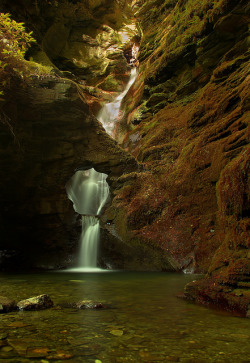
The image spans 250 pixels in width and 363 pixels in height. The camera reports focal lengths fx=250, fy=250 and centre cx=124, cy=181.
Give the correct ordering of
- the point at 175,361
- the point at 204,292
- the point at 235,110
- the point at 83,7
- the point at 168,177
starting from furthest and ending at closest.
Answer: the point at 83,7
the point at 168,177
the point at 235,110
the point at 204,292
the point at 175,361

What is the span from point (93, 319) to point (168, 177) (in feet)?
27.9

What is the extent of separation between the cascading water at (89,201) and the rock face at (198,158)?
1.26 m

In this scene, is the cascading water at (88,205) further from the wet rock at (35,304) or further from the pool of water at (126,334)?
the pool of water at (126,334)

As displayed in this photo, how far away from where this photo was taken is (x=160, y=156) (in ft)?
43.3

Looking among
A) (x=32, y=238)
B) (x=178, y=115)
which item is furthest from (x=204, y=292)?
(x=178, y=115)

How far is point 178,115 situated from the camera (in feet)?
47.9

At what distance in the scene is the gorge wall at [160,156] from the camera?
904 cm

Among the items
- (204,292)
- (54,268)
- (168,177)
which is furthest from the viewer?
(54,268)

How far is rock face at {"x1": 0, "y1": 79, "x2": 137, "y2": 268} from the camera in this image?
37.6 ft

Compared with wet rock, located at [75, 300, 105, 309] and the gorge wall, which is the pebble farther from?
the gorge wall

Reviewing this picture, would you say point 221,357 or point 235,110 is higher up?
point 235,110

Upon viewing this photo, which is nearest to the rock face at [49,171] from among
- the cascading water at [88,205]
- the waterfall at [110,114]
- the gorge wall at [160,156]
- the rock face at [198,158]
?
the gorge wall at [160,156]

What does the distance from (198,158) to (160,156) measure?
313cm

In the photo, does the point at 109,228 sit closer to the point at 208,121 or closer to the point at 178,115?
the point at 208,121
